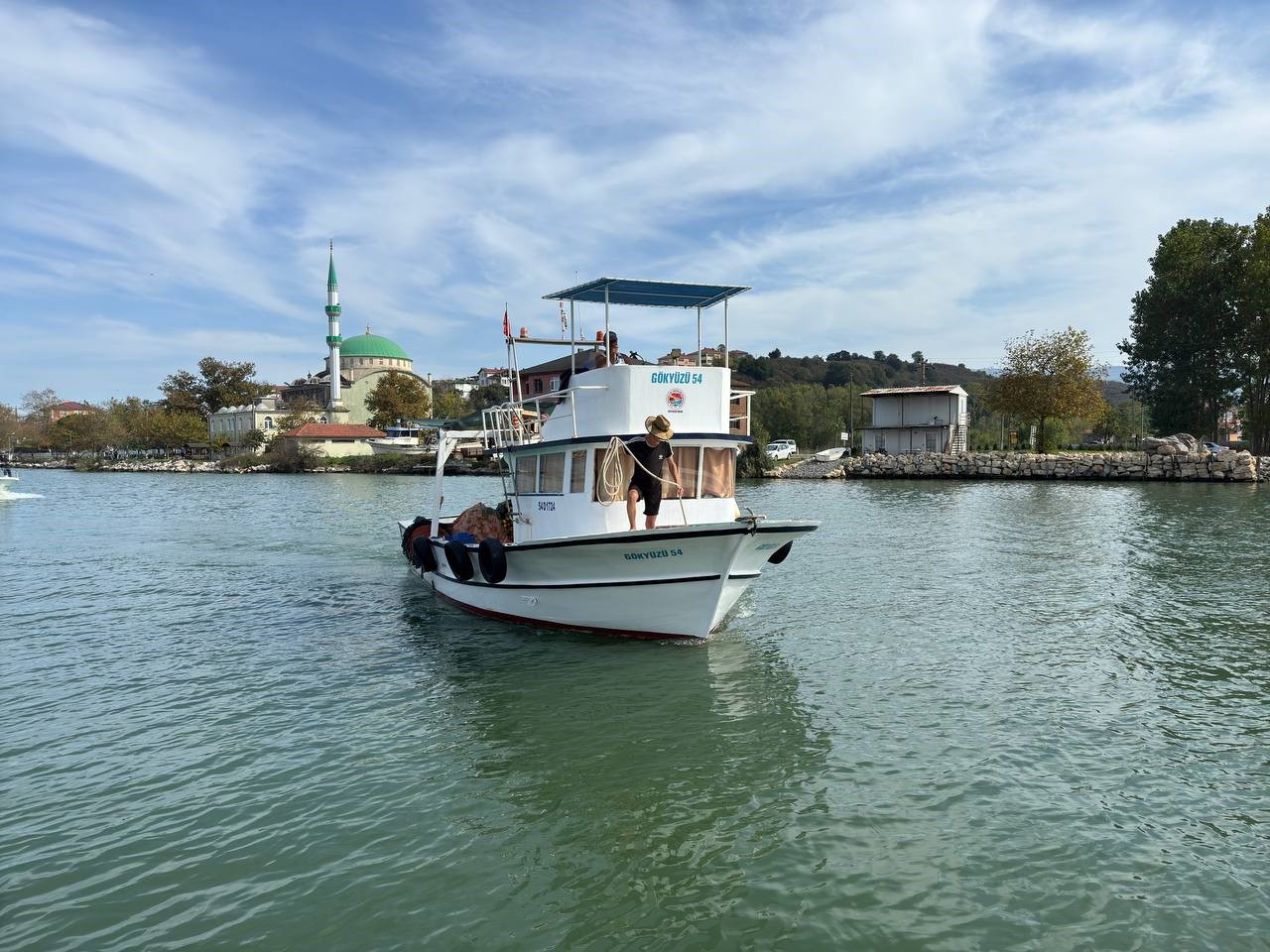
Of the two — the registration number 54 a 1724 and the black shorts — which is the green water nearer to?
the registration number 54 a 1724

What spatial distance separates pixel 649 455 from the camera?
42.1 feet

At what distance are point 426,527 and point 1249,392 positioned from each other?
74.2 metres

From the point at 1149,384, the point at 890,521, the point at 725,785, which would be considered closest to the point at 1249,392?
the point at 1149,384

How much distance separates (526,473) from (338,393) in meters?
131

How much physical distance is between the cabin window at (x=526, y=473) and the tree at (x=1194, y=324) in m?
70.6

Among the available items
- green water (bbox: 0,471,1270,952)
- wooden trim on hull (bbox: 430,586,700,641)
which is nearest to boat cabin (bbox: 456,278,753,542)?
wooden trim on hull (bbox: 430,586,700,641)

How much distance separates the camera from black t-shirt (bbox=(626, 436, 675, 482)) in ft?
42.0

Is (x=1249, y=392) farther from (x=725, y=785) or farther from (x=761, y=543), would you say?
(x=725, y=785)

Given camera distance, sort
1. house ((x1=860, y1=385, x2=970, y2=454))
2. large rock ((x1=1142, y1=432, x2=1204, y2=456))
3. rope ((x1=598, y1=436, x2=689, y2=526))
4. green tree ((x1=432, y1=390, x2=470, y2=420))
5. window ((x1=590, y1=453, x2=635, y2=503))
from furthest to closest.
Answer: green tree ((x1=432, y1=390, x2=470, y2=420)) → house ((x1=860, y1=385, x2=970, y2=454)) → large rock ((x1=1142, y1=432, x2=1204, y2=456)) → window ((x1=590, y1=453, x2=635, y2=503)) → rope ((x1=598, y1=436, x2=689, y2=526))

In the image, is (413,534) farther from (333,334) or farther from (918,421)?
(333,334)

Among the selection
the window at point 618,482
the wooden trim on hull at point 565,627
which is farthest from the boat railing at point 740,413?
the wooden trim on hull at point 565,627

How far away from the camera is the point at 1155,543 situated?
999 inches

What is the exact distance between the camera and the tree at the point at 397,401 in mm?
123750

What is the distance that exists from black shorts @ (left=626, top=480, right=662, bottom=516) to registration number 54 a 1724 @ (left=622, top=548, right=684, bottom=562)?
2.75 ft
